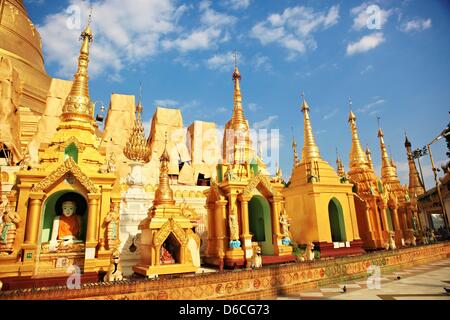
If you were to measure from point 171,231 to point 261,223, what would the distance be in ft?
18.3

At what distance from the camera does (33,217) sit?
8000 millimetres

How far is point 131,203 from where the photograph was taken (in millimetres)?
14086

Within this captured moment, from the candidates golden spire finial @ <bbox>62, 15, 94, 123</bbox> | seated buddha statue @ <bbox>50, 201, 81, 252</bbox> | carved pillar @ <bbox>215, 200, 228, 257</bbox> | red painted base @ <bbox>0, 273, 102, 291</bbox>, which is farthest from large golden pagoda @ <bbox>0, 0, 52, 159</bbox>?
carved pillar @ <bbox>215, 200, 228, 257</bbox>

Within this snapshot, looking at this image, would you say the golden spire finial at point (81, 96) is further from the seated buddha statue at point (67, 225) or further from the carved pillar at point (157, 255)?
the carved pillar at point (157, 255)

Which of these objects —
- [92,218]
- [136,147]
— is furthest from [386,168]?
[92,218]

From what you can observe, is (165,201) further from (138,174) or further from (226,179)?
(138,174)

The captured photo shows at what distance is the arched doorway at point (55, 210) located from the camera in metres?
9.03

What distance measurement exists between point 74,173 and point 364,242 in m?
15.9

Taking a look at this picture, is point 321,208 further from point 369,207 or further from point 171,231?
point 171,231

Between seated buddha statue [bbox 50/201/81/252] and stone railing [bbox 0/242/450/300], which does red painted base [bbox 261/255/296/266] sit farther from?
seated buddha statue [bbox 50/201/81/252]

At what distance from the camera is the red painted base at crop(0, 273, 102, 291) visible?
23.7 feet

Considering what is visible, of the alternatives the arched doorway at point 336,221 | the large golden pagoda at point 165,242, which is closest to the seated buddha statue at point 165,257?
the large golden pagoda at point 165,242

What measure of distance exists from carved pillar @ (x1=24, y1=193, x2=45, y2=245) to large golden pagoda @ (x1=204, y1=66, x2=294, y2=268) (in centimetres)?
620
